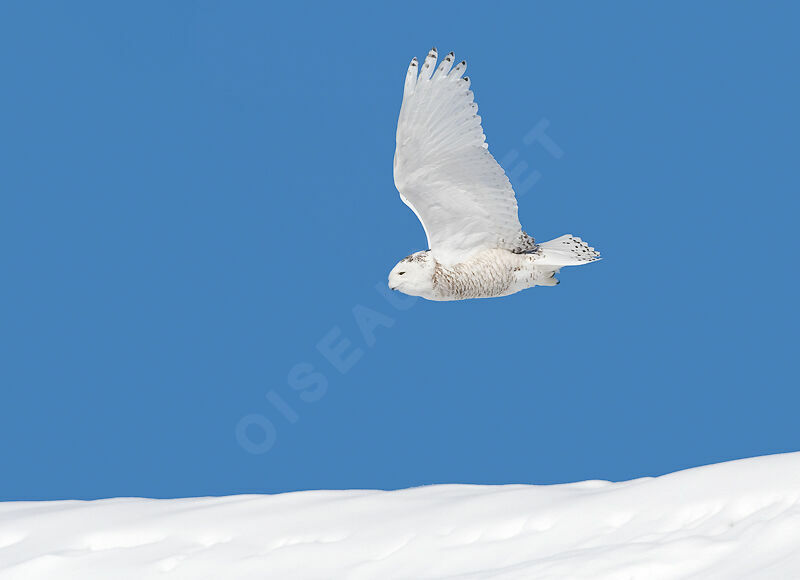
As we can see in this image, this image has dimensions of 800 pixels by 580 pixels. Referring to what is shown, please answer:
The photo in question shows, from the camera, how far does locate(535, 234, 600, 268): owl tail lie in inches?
187

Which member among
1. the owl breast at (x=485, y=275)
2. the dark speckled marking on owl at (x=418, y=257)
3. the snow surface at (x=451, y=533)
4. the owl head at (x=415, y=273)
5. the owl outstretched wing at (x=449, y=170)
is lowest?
the snow surface at (x=451, y=533)

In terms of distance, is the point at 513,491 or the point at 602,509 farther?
the point at 513,491

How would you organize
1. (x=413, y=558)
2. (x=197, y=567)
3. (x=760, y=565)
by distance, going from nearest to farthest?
1. (x=760, y=565)
2. (x=413, y=558)
3. (x=197, y=567)

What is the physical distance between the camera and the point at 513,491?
4113 millimetres

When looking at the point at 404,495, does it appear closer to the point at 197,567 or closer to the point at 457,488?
the point at 457,488

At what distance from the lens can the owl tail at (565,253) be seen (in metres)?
4.76

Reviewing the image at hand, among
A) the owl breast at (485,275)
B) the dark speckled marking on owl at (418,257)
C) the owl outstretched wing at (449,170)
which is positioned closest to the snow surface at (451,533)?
the owl breast at (485,275)

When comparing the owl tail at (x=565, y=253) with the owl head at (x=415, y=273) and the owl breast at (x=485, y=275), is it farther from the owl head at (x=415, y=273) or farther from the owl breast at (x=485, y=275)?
the owl head at (x=415, y=273)

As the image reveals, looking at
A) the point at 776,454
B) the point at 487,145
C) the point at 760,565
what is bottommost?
the point at 760,565

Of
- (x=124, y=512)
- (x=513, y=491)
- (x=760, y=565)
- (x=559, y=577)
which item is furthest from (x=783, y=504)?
(x=124, y=512)

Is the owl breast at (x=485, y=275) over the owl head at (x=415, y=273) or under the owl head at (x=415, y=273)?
under

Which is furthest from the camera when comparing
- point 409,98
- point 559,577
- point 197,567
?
point 409,98

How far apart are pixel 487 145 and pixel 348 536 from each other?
175 centimetres

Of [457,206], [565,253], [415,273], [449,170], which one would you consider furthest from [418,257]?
[565,253]
